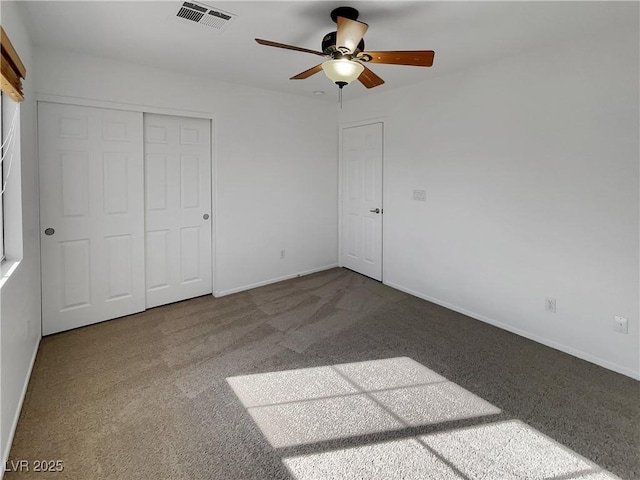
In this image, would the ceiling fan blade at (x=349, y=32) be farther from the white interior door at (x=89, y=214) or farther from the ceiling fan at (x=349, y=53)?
the white interior door at (x=89, y=214)

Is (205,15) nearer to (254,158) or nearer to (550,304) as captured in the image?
(254,158)

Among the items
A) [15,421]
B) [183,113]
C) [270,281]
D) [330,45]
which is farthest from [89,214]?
[330,45]

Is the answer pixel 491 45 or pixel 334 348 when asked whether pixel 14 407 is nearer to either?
pixel 334 348

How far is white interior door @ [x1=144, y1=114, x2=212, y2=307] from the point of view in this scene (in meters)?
3.56

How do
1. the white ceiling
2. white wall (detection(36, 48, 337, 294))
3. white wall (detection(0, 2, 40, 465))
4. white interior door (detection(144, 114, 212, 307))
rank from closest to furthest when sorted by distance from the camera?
1. white wall (detection(0, 2, 40, 465))
2. the white ceiling
3. white wall (detection(36, 48, 337, 294))
4. white interior door (detection(144, 114, 212, 307))

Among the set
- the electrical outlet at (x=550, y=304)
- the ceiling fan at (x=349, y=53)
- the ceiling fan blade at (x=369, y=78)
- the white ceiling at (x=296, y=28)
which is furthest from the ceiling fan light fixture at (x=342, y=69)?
the electrical outlet at (x=550, y=304)

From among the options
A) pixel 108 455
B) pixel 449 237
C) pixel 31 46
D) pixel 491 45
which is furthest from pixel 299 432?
pixel 31 46

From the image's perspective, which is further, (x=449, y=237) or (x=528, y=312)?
(x=449, y=237)

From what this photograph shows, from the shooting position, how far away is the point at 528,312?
3086 mm

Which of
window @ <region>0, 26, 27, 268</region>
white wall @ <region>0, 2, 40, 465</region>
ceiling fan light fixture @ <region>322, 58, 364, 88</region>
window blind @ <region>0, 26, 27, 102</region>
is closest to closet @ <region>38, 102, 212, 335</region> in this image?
white wall @ <region>0, 2, 40, 465</region>

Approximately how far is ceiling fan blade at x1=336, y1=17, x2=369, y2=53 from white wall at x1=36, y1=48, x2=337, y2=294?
2102 mm

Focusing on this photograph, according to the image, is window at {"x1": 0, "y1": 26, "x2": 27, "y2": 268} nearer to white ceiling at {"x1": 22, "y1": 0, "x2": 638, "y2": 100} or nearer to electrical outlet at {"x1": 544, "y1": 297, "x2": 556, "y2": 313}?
white ceiling at {"x1": 22, "y1": 0, "x2": 638, "y2": 100}

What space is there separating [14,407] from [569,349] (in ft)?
12.4

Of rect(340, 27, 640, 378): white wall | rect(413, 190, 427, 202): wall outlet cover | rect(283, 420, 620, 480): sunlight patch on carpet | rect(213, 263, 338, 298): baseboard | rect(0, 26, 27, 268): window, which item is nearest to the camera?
rect(283, 420, 620, 480): sunlight patch on carpet
